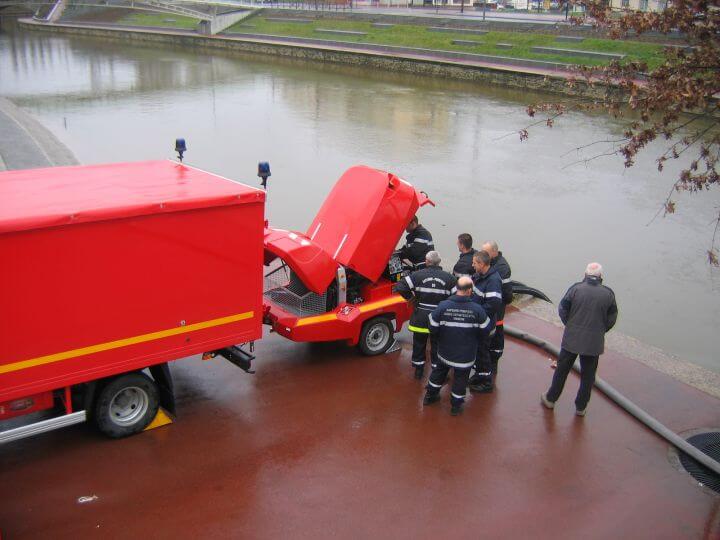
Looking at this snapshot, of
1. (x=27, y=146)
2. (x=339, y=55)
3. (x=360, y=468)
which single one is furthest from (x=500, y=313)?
(x=339, y=55)

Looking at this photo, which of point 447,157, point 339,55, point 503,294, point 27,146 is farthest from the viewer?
point 339,55

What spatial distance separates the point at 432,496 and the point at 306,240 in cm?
328

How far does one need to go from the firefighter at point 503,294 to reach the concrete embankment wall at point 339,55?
17174 millimetres

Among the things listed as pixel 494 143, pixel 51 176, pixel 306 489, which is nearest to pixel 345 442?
pixel 306 489

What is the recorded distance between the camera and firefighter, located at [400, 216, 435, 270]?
8.39 metres

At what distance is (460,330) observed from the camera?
6609 millimetres

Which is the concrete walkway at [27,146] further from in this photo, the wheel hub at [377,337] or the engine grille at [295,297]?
the wheel hub at [377,337]

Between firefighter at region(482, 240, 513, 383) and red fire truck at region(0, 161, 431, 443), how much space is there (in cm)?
172

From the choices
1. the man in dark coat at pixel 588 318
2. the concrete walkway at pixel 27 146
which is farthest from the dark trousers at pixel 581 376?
the concrete walkway at pixel 27 146

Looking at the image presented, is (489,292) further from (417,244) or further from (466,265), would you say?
(417,244)

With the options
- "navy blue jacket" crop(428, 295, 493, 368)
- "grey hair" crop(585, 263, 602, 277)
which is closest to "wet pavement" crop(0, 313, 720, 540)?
"navy blue jacket" crop(428, 295, 493, 368)

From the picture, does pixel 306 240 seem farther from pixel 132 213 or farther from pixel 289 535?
pixel 289 535

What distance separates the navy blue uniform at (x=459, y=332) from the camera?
21.5ft

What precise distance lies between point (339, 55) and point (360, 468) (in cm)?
4027
